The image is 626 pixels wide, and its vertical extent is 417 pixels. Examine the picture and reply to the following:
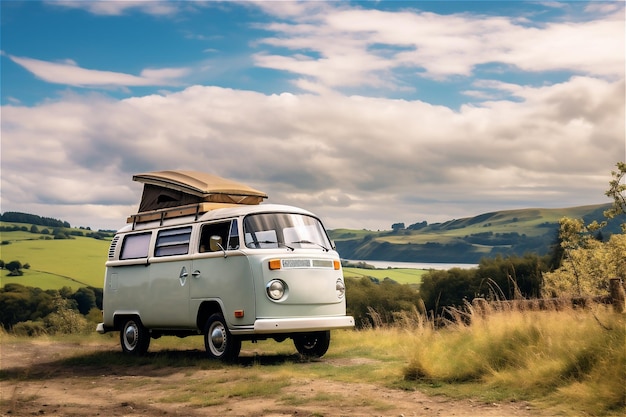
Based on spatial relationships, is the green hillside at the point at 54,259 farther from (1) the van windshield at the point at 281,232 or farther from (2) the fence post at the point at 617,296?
(2) the fence post at the point at 617,296

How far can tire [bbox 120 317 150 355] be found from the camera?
16.0 meters

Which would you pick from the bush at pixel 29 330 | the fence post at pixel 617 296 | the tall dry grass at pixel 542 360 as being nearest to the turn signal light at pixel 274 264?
the tall dry grass at pixel 542 360

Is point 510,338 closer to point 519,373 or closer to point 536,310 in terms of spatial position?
point 519,373

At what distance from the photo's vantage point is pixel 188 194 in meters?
15.4

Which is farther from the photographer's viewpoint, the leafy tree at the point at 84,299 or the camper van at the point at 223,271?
the leafy tree at the point at 84,299

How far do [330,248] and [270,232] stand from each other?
1.38 metres

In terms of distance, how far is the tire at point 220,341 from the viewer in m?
13.5

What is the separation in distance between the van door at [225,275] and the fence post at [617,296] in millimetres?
5814

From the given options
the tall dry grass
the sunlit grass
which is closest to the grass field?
the sunlit grass

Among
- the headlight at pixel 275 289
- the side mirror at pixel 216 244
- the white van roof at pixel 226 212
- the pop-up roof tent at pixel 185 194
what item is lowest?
the headlight at pixel 275 289

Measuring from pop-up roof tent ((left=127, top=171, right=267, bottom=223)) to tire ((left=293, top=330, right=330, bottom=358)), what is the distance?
9.81 ft

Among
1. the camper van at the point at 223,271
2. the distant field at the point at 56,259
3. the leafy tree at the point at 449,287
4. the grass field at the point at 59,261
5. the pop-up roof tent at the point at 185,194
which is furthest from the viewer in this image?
the grass field at the point at 59,261

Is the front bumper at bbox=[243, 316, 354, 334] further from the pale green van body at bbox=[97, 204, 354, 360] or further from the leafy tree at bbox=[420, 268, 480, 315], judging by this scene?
the leafy tree at bbox=[420, 268, 480, 315]

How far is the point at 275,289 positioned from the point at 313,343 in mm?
2522
